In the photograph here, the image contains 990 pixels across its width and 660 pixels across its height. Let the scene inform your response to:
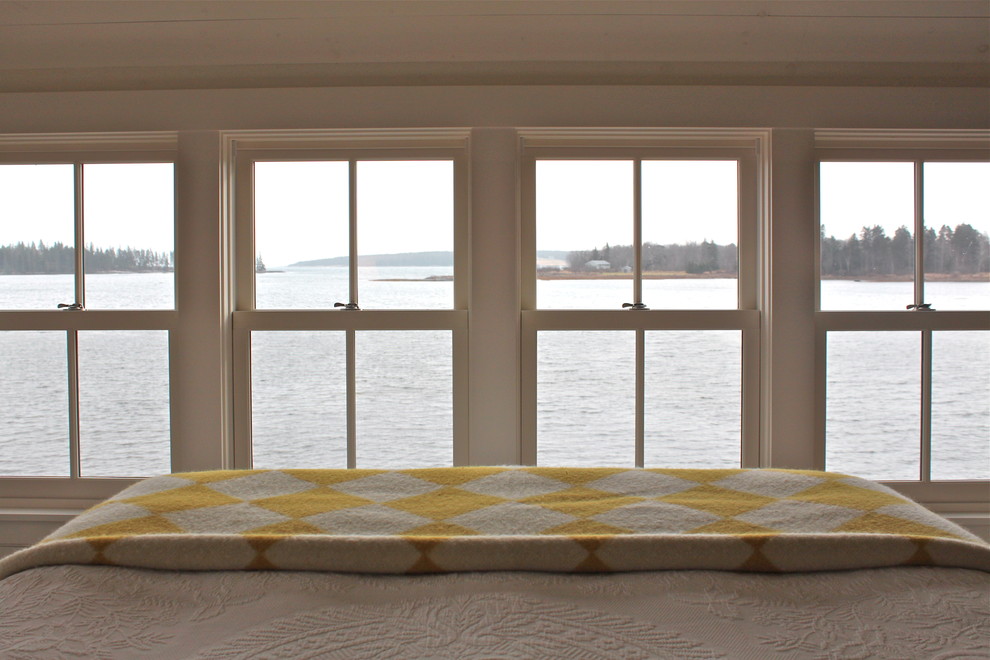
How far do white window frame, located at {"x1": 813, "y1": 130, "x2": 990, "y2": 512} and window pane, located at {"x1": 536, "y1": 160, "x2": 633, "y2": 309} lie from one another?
714 mm

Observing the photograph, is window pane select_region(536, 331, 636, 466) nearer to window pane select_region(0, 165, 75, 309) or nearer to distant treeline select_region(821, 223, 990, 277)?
distant treeline select_region(821, 223, 990, 277)

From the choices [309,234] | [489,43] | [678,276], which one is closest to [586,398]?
[678,276]

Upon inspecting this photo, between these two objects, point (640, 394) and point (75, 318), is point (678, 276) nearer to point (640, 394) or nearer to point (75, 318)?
point (640, 394)

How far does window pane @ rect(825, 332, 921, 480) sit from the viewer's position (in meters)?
2.47

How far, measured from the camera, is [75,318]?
2.47 m

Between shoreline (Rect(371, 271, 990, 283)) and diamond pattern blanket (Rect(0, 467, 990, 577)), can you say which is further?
shoreline (Rect(371, 271, 990, 283))

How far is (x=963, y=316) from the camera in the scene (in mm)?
2465

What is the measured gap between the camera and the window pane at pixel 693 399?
245cm

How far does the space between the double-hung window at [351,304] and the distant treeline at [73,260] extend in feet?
1.07

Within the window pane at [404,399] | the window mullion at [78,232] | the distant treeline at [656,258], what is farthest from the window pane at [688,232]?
the window mullion at [78,232]

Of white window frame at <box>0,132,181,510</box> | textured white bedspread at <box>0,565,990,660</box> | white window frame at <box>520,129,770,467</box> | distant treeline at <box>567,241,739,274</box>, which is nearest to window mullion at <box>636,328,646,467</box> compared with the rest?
white window frame at <box>520,129,770,467</box>

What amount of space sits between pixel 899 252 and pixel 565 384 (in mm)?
1343

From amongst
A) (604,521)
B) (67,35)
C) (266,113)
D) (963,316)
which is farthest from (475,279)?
(963,316)

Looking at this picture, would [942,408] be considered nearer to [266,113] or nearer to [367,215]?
[367,215]
